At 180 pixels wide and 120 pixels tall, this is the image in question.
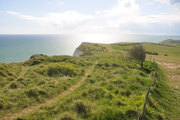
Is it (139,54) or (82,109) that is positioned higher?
(139,54)

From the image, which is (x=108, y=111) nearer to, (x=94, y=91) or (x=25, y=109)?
(x=94, y=91)

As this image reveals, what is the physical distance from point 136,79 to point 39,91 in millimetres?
12828

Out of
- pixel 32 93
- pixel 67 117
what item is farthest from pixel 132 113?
pixel 32 93

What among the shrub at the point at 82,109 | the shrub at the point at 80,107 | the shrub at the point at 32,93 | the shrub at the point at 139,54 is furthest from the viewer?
the shrub at the point at 139,54

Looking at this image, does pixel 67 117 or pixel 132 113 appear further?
pixel 132 113

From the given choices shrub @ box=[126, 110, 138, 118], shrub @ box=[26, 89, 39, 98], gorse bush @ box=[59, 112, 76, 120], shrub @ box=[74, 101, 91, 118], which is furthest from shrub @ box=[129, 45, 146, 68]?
gorse bush @ box=[59, 112, 76, 120]

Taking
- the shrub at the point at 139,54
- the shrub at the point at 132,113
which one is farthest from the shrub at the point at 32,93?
the shrub at the point at 139,54

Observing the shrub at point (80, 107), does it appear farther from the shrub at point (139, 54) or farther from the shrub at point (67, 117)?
the shrub at point (139, 54)

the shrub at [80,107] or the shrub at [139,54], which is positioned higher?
the shrub at [139,54]

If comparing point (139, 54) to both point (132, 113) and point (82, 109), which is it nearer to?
point (132, 113)

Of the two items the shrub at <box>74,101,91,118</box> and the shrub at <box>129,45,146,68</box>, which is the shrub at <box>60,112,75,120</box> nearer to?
the shrub at <box>74,101,91,118</box>

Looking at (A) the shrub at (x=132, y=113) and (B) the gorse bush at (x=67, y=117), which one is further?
(A) the shrub at (x=132, y=113)

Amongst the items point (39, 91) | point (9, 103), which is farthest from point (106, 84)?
point (9, 103)

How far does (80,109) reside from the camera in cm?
1034
